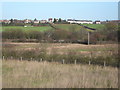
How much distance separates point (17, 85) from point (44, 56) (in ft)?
45.0

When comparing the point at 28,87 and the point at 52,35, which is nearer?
the point at 28,87

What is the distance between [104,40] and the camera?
41.5m

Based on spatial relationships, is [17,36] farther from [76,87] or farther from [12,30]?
[76,87]

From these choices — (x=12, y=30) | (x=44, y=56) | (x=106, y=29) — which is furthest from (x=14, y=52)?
(x=106, y=29)

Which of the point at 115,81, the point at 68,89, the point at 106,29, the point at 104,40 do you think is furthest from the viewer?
the point at 106,29


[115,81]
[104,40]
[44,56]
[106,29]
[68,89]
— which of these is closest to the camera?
[68,89]

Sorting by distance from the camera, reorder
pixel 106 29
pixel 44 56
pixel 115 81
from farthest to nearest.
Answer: pixel 106 29, pixel 44 56, pixel 115 81

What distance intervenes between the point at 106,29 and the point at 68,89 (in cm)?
4093

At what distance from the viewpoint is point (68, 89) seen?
491 cm

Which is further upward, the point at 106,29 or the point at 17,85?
the point at 106,29

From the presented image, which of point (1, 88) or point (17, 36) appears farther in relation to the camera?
point (17, 36)

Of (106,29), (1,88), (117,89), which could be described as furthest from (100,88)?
(106,29)

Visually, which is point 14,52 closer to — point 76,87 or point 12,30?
point 76,87

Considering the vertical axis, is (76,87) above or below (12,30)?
below
